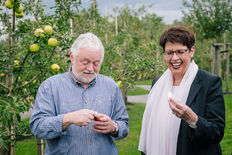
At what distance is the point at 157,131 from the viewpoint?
230 cm

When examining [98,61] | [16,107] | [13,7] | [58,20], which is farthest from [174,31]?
[13,7]

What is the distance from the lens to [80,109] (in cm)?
198

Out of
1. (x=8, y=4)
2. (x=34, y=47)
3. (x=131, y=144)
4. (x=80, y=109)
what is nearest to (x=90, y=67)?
(x=80, y=109)

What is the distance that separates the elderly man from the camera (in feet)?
5.95

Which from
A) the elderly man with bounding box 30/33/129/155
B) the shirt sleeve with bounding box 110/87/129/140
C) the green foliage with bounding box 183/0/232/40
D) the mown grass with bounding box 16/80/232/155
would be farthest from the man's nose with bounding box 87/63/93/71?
the green foliage with bounding box 183/0/232/40

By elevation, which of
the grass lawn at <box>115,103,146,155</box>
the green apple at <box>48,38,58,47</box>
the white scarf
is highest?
the green apple at <box>48,38,58,47</box>

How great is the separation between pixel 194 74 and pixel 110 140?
103cm

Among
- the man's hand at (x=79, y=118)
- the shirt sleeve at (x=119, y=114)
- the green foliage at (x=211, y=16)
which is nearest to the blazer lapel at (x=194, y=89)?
the shirt sleeve at (x=119, y=114)

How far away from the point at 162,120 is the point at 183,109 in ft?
1.73

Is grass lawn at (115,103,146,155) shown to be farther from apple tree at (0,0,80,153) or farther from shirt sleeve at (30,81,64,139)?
shirt sleeve at (30,81,64,139)

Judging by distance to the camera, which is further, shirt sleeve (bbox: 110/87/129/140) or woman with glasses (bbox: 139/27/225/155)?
shirt sleeve (bbox: 110/87/129/140)

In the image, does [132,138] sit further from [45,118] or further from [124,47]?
[45,118]

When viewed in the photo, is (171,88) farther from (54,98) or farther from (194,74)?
(54,98)

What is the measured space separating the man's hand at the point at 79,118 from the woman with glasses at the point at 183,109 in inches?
25.1
